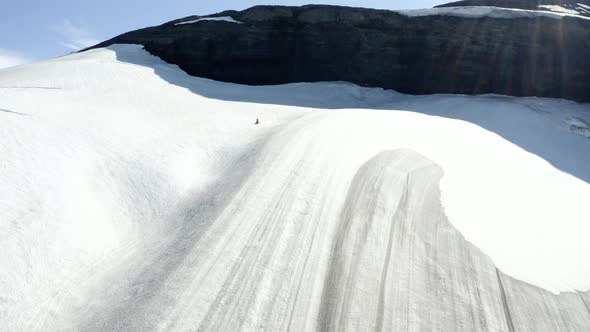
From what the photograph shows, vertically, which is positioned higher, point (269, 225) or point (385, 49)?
point (385, 49)

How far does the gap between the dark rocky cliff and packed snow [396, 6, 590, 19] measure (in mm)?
106

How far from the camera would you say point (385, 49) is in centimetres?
934

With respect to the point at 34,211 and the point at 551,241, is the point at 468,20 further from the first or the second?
the point at 34,211

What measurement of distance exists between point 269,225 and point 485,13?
928 centimetres

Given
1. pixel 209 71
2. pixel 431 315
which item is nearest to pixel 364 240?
pixel 431 315

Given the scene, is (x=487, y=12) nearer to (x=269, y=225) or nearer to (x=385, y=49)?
(x=385, y=49)

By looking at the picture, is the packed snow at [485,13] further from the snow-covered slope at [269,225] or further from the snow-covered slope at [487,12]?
the snow-covered slope at [269,225]

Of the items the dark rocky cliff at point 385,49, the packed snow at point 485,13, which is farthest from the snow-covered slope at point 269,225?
the packed snow at point 485,13

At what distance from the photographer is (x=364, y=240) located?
2.28 meters

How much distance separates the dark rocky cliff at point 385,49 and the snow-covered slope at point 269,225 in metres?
5.26

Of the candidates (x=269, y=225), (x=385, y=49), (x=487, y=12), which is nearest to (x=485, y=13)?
(x=487, y=12)

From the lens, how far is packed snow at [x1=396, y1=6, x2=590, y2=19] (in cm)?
866

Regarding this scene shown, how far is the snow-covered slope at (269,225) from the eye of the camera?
1.77 m

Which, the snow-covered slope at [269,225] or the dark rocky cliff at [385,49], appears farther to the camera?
the dark rocky cliff at [385,49]
